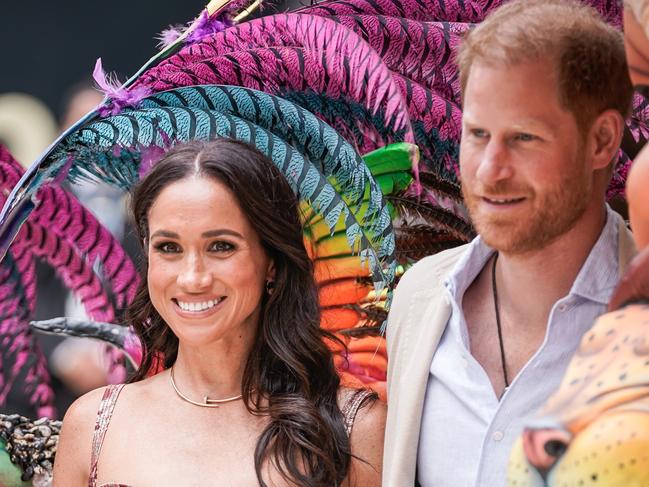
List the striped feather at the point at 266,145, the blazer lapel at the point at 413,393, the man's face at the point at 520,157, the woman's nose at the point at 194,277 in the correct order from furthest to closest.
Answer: the striped feather at the point at 266,145 < the woman's nose at the point at 194,277 < the blazer lapel at the point at 413,393 < the man's face at the point at 520,157

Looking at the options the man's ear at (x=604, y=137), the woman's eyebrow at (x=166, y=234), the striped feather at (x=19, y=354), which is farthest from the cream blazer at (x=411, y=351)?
the striped feather at (x=19, y=354)

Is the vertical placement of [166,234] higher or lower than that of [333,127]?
lower

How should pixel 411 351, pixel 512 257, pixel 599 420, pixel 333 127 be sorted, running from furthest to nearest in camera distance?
pixel 333 127, pixel 411 351, pixel 512 257, pixel 599 420

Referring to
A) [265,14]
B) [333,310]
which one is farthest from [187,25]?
[333,310]

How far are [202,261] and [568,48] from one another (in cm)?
88

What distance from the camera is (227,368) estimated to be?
1913mm

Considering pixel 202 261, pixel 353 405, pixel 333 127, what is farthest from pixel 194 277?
pixel 333 127

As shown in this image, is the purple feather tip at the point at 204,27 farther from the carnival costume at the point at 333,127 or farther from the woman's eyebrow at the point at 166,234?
Answer: the woman's eyebrow at the point at 166,234

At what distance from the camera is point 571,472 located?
27.5 inches

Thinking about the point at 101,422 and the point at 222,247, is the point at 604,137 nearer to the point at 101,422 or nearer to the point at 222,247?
the point at 222,247

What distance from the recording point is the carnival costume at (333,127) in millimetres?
2234

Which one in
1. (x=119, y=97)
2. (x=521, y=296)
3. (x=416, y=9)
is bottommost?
(x=521, y=296)

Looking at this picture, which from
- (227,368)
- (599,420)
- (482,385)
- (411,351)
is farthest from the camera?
(227,368)

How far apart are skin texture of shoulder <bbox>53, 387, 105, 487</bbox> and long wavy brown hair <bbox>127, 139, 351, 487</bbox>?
1.05 ft
